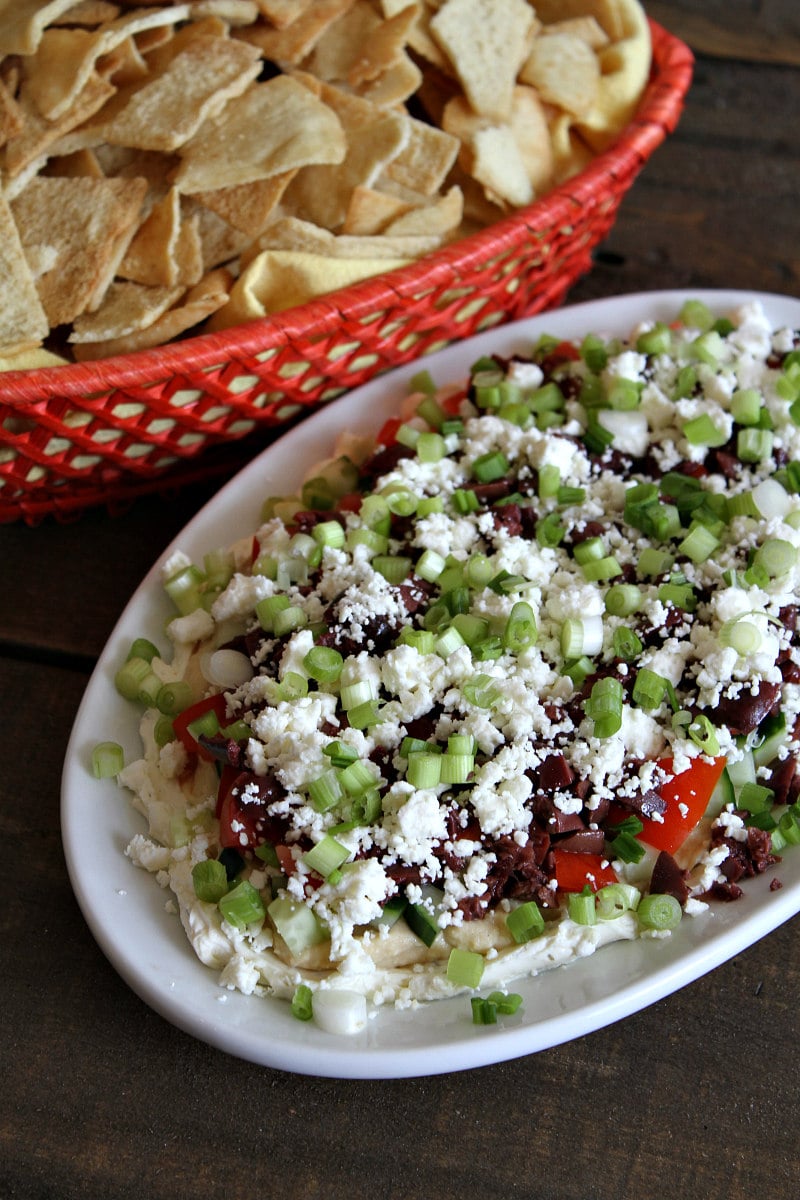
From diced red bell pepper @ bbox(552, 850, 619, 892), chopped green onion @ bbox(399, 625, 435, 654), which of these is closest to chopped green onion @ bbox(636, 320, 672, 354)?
chopped green onion @ bbox(399, 625, 435, 654)

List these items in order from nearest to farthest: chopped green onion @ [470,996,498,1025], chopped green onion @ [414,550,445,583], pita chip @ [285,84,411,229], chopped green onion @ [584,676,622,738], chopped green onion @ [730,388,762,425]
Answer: chopped green onion @ [470,996,498,1025], chopped green onion @ [584,676,622,738], chopped green onion @ [414,550,445,583], chopped green onion @ [730,388,762,425], pita chip @ [285,84,411,229]

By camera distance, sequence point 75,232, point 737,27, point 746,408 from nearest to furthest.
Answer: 1. point 746,408
2. point 75,232
3. point 737,27

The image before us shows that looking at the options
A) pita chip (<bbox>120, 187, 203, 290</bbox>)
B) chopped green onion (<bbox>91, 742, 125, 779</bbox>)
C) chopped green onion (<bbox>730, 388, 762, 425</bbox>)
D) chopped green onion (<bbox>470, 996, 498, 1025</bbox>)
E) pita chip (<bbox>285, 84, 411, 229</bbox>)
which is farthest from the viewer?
pita chip (<bbox>285, 84, 411, 229</bbox>)

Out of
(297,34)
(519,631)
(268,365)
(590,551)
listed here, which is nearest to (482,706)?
(519,631)

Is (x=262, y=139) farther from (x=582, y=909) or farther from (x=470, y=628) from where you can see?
(x=582, y=909)

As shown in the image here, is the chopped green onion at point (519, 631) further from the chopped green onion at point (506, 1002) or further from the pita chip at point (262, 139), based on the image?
the pita chip at point (262, 139)

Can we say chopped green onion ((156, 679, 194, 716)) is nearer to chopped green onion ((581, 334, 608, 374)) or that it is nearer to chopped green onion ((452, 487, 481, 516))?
chopped green onion ((452, 487, 481, 516))
